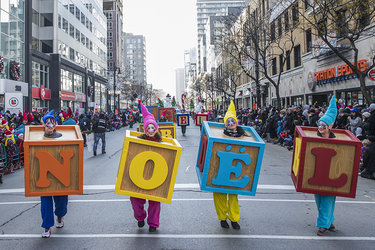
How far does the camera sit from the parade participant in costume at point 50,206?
4.61m

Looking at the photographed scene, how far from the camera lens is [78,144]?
4.84m

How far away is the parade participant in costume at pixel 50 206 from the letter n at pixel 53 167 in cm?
29

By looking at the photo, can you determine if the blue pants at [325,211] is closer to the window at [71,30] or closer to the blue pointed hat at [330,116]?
the blue pointed hat at [330,116]

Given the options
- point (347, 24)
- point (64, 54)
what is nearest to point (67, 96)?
point (64, 54)

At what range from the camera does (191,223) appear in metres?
5.15

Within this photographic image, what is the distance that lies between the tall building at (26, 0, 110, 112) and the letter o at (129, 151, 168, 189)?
28.7m

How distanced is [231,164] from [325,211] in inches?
63.9

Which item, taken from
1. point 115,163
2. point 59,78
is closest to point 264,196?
point 115,163

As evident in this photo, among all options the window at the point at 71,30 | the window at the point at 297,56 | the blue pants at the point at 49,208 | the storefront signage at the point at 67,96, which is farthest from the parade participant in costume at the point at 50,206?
the window at the point at 71,30

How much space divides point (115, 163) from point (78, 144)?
648 centimetres

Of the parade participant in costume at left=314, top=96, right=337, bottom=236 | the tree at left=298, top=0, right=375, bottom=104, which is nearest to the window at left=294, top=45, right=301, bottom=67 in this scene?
the tree at left=298, top=0, right=375, bottom=104

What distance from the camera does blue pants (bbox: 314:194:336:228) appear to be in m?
4.62

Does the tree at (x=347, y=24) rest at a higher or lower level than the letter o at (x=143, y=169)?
higher

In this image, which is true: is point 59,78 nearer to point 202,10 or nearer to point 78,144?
point 78,144
